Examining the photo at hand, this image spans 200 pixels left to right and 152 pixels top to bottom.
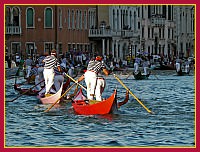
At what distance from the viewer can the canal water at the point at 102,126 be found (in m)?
12.3

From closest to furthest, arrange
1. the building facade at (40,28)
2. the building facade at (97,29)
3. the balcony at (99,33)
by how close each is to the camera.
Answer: the building facade at (40,28) → the building facade at (97,29) → the balcony at (99,33)

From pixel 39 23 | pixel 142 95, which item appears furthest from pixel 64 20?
pixel 142 95

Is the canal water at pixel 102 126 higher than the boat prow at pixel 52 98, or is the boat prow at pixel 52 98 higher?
the boat prow at pixel 52 98

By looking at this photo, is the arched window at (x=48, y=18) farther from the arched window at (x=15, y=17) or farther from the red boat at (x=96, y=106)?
the red boat at (x=96, y=106)

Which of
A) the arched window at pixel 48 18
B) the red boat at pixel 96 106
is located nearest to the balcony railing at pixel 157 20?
the arched window at pixel 48 18

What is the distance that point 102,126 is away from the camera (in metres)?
14.3

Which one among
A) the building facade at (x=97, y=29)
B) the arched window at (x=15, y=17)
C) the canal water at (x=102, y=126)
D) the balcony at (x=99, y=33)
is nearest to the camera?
the canal water at (x=102, y=126)

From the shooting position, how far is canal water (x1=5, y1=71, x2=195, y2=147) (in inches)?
484

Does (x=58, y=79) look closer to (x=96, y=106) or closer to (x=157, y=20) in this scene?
(x=96, y=106)

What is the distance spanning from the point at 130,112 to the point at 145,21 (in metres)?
42.0

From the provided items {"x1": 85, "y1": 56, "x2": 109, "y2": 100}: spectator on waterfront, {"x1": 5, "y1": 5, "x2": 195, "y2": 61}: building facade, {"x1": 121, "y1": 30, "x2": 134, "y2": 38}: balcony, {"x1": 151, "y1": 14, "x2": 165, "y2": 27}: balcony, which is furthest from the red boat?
{"x1": 151, "y1": 14, "x2": 165, "y2": 27}: balcony

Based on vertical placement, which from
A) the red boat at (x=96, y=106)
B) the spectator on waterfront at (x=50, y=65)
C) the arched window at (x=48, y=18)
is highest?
the arched window at (x=48, y=18)

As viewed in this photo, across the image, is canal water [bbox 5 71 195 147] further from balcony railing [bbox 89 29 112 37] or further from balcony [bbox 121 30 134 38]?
balcony [bbox 121 30 134 38]

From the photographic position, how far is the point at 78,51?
4594 cm
